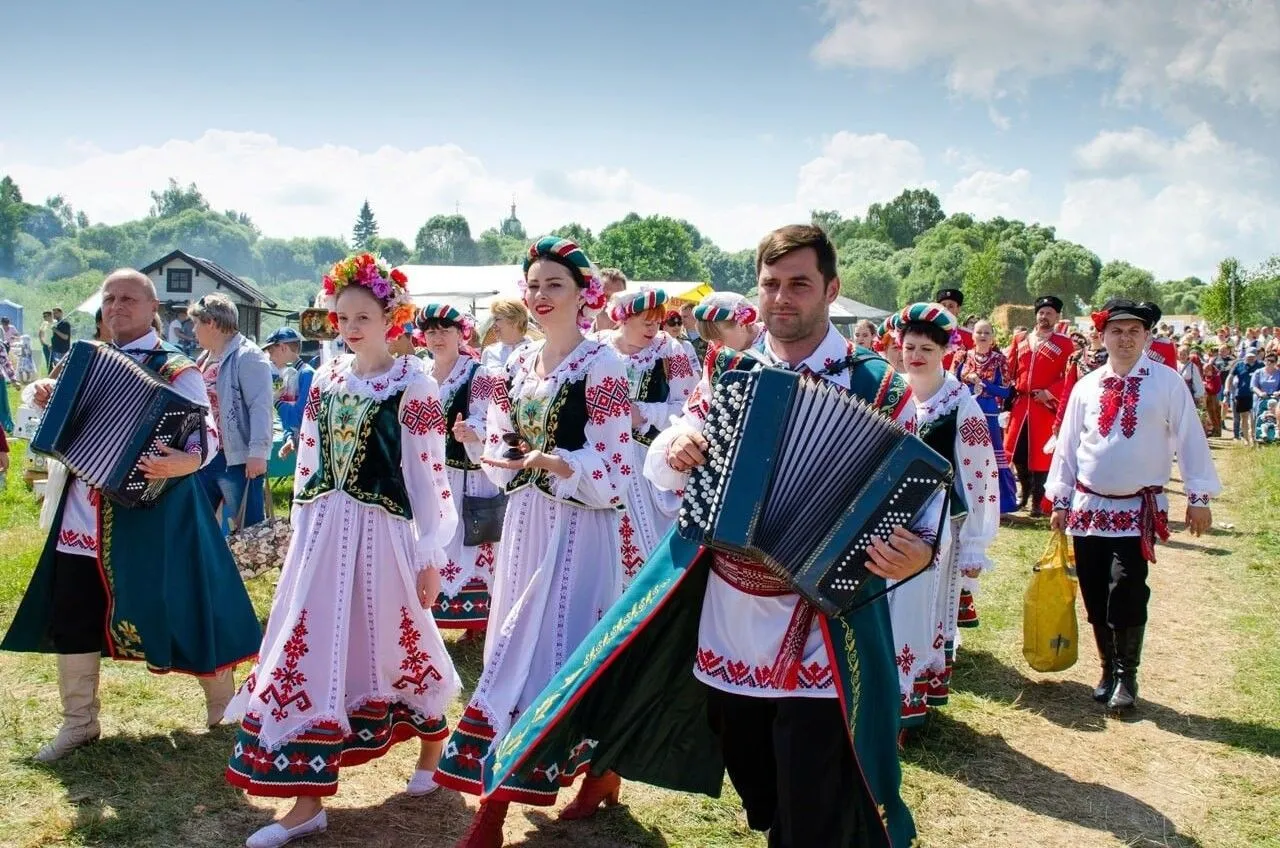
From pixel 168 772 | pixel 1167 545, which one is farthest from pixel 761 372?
pixel 1167 545

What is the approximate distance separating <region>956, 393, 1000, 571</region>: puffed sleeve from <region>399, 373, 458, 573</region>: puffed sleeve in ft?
8.73

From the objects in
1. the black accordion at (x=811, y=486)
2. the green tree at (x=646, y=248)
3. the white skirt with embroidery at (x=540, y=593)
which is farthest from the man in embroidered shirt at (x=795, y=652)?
the green tree at (x=646, y=248)

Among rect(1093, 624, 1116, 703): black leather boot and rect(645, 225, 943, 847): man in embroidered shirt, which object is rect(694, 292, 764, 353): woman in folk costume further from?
rect(645, 225, 943, 847): man in embroidered shirt

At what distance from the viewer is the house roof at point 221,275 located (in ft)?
116

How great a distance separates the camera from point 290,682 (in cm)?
397

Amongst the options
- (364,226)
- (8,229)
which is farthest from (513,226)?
(8,229)

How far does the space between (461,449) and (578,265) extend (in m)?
3.11

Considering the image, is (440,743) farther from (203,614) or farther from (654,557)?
(654,557)

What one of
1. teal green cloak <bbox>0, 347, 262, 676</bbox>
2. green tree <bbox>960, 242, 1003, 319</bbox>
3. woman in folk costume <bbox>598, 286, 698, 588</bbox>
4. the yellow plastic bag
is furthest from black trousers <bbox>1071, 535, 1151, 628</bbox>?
green tree <bbox>960, 242, 1003, 319</bbox>

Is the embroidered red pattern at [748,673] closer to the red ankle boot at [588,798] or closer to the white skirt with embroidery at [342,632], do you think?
the red ankle boot at [588,798]

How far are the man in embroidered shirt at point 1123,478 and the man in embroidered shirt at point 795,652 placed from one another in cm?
342

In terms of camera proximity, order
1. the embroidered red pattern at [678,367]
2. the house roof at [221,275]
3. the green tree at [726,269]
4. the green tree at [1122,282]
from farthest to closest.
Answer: the green tree at [726,269]
the green tree at [1122,282]
the house roof at [221,275]
the embroidered red pattern at [678,367]

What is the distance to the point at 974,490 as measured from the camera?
532 cm

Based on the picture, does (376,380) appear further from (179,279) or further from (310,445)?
(179,279)
